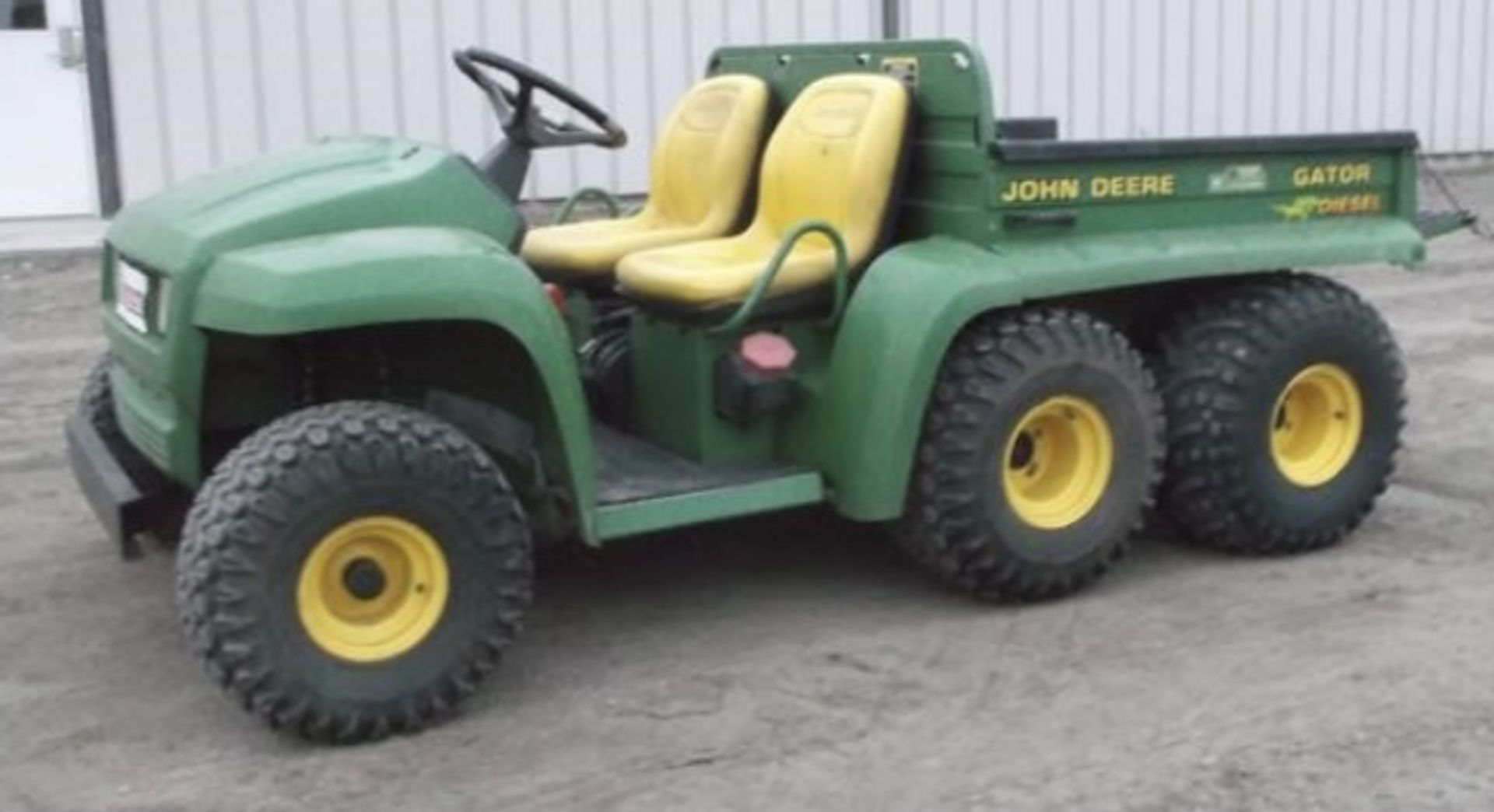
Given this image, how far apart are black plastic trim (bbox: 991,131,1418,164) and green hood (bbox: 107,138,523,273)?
1258 mm

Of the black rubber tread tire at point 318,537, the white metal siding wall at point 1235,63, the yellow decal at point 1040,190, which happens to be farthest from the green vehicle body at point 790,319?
the white metal siding wall at point 1235,63

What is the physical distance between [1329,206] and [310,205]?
2.76 meters

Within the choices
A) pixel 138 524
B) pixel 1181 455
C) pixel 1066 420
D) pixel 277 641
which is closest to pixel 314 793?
pixel 277 641

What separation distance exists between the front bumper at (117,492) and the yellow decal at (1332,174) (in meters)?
3.05

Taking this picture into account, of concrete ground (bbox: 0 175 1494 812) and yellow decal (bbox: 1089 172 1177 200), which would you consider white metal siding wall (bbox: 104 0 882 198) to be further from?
yellow decal (bbox: 1089 172 1177 200)

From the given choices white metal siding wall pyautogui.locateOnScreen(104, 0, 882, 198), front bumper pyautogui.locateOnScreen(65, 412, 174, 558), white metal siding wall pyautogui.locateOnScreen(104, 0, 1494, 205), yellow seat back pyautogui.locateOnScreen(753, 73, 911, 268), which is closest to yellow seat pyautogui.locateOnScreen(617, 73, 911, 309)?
yellow seat back pyautogui.locateOnScreen(753, 73, 911, 268)

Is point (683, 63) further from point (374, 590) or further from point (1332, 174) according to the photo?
point (374, 590)

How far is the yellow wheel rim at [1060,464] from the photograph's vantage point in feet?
16.6

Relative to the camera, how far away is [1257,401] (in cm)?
532

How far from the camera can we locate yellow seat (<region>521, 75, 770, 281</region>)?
5.48 meters

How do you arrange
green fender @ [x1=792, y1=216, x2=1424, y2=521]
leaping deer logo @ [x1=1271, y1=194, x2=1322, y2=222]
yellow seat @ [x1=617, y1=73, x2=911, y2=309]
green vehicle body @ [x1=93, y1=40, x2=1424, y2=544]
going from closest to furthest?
green vehicle body @ [x1=93, y1=40, x2=1424, y2=544] < green fender @ [x1=792, y1=216, x2=1424, y2=521] < yellow seat @ [x1=617, y1=73, x2=911, y2=309] < leaping deer logo @ [x1=1271, y1=194, x2=1322, y2=222]

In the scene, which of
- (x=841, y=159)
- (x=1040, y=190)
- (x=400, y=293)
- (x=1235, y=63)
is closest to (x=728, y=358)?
(x=841, y=159)

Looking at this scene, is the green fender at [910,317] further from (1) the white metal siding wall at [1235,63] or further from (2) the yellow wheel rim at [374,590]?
(1) the white metal siding wall at [1235,63]

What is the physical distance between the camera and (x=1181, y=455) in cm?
534
